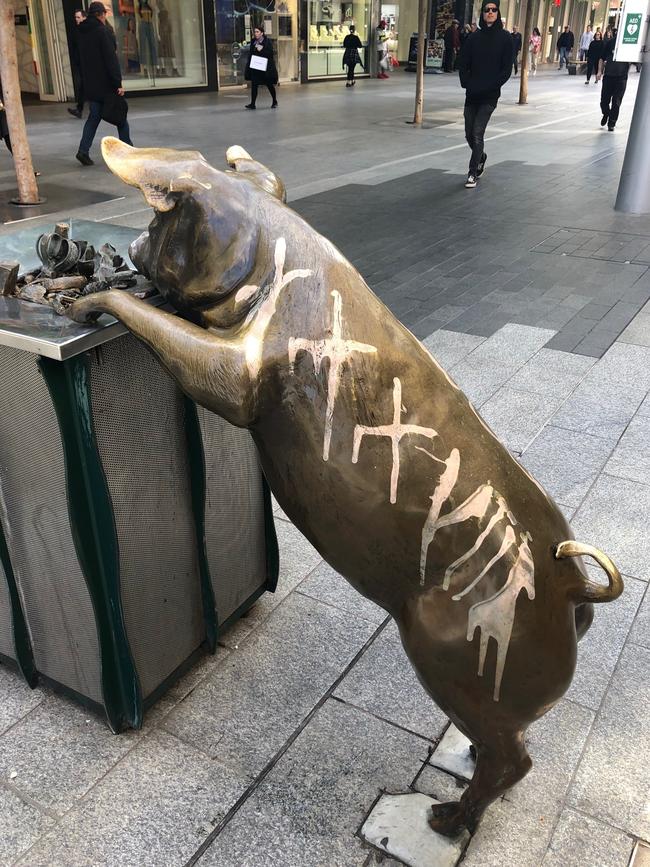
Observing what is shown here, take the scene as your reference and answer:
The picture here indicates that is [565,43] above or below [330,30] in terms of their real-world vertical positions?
below

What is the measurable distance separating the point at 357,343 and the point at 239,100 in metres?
22.0

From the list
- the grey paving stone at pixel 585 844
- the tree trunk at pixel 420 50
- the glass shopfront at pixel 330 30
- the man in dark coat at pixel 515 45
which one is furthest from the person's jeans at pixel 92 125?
the glass shopfront at pixel 330 30

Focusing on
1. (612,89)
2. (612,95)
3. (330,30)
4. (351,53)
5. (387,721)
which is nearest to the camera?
(387,721)

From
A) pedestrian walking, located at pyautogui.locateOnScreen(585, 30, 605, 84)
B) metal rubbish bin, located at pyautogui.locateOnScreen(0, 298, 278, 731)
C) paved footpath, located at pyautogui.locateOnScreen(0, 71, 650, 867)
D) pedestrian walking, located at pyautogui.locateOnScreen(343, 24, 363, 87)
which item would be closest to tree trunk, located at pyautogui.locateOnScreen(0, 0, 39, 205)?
paved footpath, located at pyautogui.locateOnScreen(0, 71, 650, 867)

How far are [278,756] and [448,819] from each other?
64 centimetres

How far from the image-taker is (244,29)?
23.6 meters

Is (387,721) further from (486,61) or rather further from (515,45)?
(515,45)

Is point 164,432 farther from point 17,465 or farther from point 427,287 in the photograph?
point 427,287

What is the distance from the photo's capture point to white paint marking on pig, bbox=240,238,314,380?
1626 millimetres

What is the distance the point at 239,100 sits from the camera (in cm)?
2136

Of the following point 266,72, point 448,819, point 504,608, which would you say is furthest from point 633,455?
point 266,72

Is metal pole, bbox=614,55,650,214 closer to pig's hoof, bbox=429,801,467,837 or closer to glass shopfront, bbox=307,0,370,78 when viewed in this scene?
pig's hoof, bbox=429,801,467,837

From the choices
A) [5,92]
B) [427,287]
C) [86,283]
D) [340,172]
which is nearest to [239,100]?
[340,172]

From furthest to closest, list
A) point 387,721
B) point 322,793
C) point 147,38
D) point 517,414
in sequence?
point 147,38 → point 517,414 → point 387,721 → point 322,793
